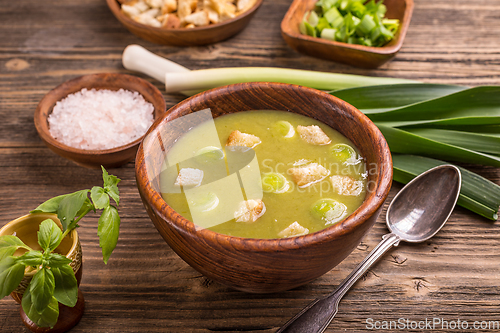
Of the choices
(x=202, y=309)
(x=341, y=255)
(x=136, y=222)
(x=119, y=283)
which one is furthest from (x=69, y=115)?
(x=341, y=255)

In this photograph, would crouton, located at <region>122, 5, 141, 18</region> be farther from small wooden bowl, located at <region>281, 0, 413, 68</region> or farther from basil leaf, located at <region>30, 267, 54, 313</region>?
basil leaf, located at <region>30, 267, 54, 313</region>

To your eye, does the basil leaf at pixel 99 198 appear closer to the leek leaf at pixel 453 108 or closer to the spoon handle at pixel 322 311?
the spoon handle at pixel 322 311

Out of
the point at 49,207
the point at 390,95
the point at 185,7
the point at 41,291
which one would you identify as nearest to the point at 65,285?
the point at 41,291

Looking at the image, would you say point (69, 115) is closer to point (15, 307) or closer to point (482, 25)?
point (15, 307)

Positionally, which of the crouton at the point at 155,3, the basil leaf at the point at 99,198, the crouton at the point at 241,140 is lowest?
the crouton at the point at 155,3

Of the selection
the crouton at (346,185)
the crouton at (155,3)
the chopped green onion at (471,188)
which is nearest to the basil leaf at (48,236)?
the crouton at (346,185)

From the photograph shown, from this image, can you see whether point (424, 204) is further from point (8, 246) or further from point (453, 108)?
point (8, 246)
